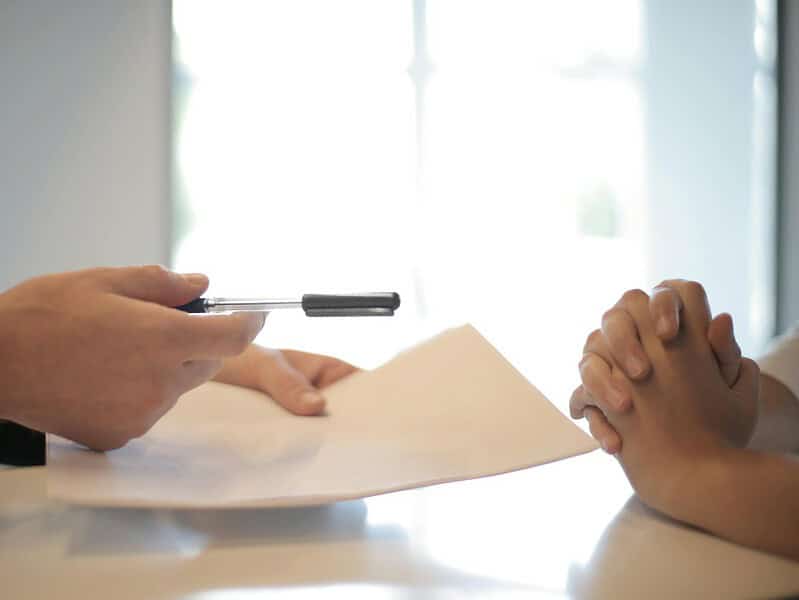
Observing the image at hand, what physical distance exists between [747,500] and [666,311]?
11 cm

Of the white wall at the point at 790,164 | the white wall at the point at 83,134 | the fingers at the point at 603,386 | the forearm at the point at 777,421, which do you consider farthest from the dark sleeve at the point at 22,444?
the white wall at the point at 790,164

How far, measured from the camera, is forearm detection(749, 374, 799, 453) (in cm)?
52

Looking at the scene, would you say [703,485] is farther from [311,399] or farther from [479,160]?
[479,160]

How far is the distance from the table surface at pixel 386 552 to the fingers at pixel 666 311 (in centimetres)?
10

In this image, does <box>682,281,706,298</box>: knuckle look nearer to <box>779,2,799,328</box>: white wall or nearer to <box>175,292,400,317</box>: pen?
<box>175,292,400,317</box>: pen

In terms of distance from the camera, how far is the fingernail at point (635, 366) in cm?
39

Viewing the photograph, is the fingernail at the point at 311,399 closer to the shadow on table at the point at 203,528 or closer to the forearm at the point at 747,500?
the shadow on table at the point at 203,528

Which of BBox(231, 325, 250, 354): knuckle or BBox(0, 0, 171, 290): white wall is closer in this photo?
BBox(231, 325, 250, 354): knuckle

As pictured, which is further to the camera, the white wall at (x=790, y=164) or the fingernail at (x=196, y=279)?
the white wall at (x=790, y=164)

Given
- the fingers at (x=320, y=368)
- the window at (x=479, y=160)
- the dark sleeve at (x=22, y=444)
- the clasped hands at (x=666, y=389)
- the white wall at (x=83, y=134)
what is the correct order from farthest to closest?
the window at (x=479, y=160), the white wall at (x=83, y=134), the fingers at (x=320, y=368), the dark sleeve at (x=22, y=444), the clasped hands at (x=666, y=389)

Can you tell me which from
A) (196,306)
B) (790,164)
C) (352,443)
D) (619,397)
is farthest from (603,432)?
(790,164)

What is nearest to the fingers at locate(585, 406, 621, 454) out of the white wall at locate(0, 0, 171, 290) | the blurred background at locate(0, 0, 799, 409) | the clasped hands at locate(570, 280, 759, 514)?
the clasped hands at locate(570, 280, 759, 514)

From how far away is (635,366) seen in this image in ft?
1.28

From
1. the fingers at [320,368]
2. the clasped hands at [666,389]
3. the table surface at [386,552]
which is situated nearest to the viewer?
the table surface at [386,552]
